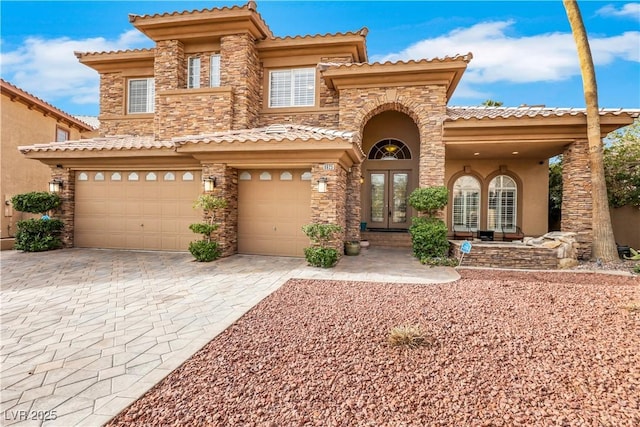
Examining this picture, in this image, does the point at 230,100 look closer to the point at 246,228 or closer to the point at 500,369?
the point at 246,228

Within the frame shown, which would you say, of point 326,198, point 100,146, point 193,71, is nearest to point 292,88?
point 193,71

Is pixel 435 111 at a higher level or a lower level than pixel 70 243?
higher

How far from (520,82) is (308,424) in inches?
1029

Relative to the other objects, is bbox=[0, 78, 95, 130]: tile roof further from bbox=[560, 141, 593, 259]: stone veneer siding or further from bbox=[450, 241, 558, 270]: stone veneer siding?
bbox=[560, 141, 593, 259]: stone veneer siding

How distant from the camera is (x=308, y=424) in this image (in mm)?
2336

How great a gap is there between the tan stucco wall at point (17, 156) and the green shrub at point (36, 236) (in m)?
3.22

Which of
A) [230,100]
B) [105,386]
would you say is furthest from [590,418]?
[230,100]

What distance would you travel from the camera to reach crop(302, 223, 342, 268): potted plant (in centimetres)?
805

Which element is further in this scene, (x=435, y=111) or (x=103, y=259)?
(x=435, y=111)

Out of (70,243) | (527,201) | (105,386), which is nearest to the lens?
(105,386)

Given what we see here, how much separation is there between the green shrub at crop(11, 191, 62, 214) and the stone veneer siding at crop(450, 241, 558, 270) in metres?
13.3

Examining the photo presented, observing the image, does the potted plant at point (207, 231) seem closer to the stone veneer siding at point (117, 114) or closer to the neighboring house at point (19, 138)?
the stone veneer siding at point (117, 114)

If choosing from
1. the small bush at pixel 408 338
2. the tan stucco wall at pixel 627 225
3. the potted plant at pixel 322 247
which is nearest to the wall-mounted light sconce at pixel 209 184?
the potted plant at pixel 322 247

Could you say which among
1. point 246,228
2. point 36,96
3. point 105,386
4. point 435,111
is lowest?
point 105,386
